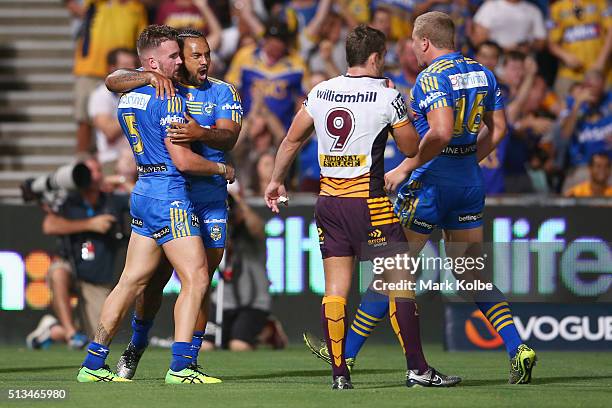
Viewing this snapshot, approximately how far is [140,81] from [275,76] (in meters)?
7.89

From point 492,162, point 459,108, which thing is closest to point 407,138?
point 459,108

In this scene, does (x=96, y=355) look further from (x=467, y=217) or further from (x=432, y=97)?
(x=432, y=97)

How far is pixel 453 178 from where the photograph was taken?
9.52m

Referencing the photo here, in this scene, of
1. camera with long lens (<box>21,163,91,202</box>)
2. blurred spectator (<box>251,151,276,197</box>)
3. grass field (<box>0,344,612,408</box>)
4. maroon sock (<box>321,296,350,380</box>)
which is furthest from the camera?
blurred spectator (<box>251,151,276,197</box>)

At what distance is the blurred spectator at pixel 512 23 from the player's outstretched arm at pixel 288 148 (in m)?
9.14

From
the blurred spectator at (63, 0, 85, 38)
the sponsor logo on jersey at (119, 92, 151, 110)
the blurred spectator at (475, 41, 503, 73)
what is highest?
the blurred spectator at (63, 0, 85, 38)

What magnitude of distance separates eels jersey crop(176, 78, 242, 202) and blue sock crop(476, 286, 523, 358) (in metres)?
2.07

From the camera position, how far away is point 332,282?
8602 mm

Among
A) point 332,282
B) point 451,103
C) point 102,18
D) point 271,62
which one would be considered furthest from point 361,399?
point 102,18

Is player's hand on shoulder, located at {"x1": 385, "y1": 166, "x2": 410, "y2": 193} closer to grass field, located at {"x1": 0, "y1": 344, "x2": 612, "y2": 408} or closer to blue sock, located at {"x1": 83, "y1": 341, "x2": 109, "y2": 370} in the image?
grass field, located at {"x1": 0, "y1": 344, "x2": 612, "y2": 408}

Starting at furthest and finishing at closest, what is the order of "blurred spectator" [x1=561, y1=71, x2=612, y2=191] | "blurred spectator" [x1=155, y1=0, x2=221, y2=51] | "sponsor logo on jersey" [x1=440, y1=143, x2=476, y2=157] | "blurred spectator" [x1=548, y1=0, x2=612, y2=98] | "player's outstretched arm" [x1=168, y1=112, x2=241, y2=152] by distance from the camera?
"blurred spectator" [x1=155, y1=0, x2=221, y2=51]
"blurred spectator" [x1=548, y1=0, x2=612, y2=98]
"blurred spectator" [x1=561, y1=71, x2=612, y2=191]
"sponsor logo on jersey" [x1=440, y1=143, x2=476, y2=157]
"player's outstretched arm" [x1=168, y1=112, x2=241, y2=152]

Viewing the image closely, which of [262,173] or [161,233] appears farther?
[262,173]

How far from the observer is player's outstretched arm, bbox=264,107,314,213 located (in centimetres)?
877

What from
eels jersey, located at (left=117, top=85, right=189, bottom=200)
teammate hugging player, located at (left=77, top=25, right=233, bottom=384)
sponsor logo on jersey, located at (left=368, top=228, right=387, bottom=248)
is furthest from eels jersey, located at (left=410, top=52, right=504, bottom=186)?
eels jersey, located at (left=117, top=85, right=189, bottom=200)
